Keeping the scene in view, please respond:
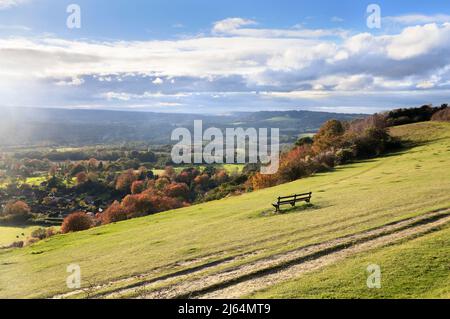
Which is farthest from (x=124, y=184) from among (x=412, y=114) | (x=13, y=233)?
(x=412, y=114)

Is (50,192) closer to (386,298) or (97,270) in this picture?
(97,270)

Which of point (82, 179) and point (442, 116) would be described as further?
point (82, 179)

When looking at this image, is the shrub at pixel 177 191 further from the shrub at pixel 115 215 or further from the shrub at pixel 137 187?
the shrub at pixel 115 215

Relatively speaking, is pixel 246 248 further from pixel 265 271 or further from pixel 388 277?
pixel 388 277

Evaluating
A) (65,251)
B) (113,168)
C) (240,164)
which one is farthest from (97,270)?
(113,168)

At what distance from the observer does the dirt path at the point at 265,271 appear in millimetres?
18266

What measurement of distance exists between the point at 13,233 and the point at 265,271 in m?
91.2

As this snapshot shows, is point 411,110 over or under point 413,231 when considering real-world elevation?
over

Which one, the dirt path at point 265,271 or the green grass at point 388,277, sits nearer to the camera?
the green grass at point 388,277

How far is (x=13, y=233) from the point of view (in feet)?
302

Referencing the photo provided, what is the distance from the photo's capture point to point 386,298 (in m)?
14.9

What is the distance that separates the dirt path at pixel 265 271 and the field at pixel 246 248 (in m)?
0.06

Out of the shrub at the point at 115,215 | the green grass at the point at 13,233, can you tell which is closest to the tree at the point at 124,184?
the green grass at the point at 13,233

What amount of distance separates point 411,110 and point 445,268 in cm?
11366
